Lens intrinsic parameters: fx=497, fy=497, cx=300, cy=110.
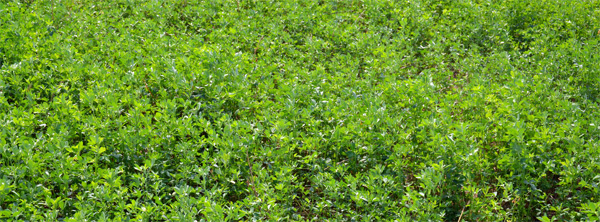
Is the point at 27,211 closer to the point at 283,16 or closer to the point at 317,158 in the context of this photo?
the point at 317,158

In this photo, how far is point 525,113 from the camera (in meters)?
4.27

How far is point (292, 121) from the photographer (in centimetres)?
431

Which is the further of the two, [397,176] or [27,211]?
[397,176]

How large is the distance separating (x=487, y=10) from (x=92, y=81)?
17.6ft

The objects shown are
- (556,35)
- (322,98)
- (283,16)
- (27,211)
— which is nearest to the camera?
(27,211)

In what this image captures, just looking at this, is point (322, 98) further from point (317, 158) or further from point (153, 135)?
point (153, 135)

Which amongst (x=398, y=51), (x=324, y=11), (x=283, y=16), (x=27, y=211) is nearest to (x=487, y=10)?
(x=398, y=51)

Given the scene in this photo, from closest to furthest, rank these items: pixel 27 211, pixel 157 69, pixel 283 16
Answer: pixel 27 211, pixel 157 69, pixel 283 16

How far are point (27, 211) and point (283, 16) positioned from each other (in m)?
4.52

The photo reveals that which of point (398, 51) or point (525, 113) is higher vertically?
point (525, 113)

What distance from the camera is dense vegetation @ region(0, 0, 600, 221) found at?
3.55 meters

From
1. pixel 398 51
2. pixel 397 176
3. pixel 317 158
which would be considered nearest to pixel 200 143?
pixel 317 158

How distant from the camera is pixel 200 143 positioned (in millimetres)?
3930

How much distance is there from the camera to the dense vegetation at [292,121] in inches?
140
